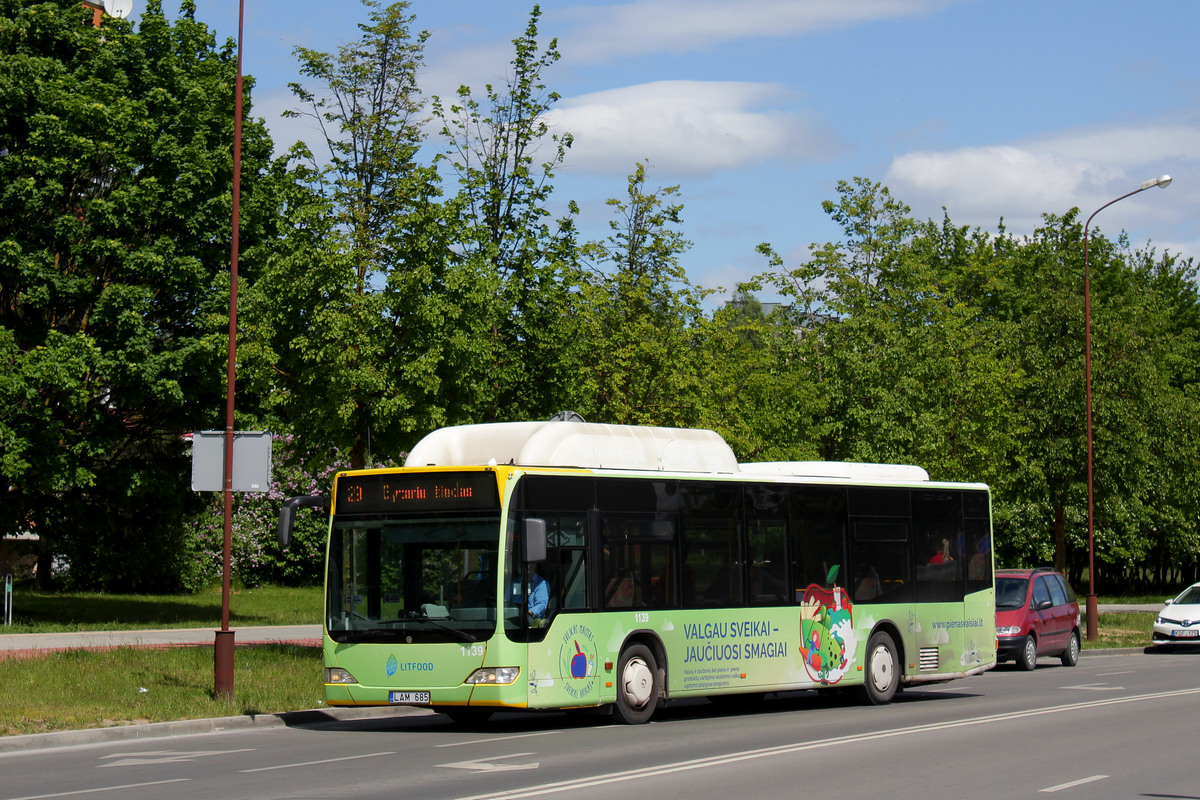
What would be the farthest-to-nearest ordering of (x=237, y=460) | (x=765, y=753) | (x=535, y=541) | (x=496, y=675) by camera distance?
(x=237, y=460)
(x=496, y=675)
(x=535, y=541)
(x=765, y=753)

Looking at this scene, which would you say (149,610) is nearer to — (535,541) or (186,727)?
(186,727)

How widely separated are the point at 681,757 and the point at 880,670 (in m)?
7.32

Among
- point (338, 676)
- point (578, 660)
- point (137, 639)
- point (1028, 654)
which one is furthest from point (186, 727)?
point (1028, 654)

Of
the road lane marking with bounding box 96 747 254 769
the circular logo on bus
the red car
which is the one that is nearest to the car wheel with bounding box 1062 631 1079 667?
the red car

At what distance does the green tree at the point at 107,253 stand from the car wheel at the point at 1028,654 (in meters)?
16.9

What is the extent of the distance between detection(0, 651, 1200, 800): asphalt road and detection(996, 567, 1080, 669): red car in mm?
8031

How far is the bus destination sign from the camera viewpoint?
48.3 feet

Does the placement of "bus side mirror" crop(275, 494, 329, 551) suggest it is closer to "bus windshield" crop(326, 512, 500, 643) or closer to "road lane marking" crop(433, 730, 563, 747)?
"bus windshield" crop(326, 512, 500, 643)

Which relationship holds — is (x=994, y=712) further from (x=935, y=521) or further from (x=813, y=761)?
(x=813, y=761)

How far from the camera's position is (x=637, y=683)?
1572 cm

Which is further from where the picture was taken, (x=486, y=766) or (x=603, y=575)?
(x=603, y=575)

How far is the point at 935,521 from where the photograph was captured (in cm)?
2025

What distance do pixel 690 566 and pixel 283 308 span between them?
9.55 meters

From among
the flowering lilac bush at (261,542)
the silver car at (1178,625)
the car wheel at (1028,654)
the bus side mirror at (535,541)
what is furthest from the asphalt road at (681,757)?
the flowering lilac bush at (261,542)
